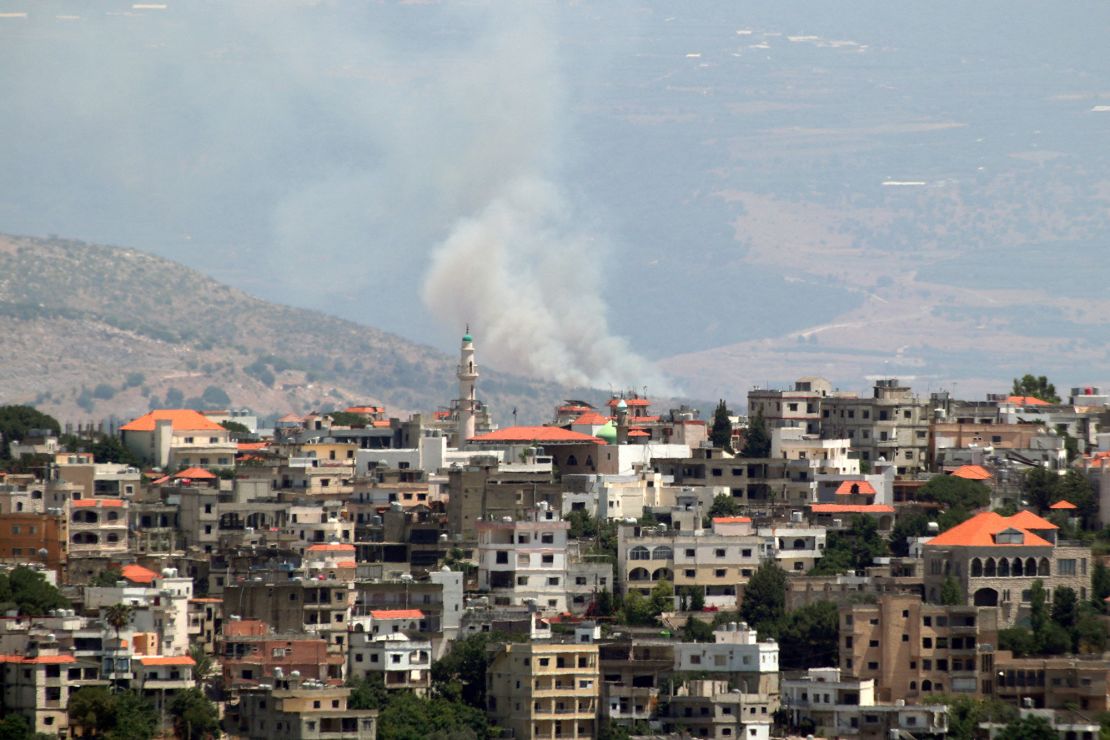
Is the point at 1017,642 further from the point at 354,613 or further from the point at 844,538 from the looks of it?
the point at 354,613

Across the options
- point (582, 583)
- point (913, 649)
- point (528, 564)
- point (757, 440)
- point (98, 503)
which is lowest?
point (913, 649)

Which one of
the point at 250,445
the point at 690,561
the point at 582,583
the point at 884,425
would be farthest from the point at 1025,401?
the point at 582,583

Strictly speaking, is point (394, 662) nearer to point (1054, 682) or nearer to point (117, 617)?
point (117, 617)

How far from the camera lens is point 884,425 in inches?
4267

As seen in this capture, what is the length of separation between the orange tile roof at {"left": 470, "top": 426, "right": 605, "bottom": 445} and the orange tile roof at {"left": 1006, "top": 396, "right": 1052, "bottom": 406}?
52.7 feet

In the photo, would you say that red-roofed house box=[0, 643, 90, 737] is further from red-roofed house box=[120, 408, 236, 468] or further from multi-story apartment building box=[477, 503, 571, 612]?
red-roofed house box=[120, 408, 236, 468]

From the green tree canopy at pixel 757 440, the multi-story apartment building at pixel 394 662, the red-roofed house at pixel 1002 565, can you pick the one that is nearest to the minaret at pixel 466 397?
the green tree canopy at pixel 757 440

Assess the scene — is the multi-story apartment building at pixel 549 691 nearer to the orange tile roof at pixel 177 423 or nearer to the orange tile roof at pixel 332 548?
the orange tile roof at pixel 332 548

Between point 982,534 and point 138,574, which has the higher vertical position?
point 982,534

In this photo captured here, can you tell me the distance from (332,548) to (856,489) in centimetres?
1794

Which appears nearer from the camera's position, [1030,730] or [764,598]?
[1030,730]

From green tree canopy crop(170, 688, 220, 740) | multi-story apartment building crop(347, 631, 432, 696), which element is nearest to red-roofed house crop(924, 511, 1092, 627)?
multi-story apartment building crop(347, 631, 432, 696)

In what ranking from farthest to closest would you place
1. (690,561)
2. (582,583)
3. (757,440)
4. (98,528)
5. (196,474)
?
(757,440) → (196,474) → (98,528) → (690,561) → (582,583)

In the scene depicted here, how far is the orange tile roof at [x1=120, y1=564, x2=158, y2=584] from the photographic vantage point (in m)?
85.3
